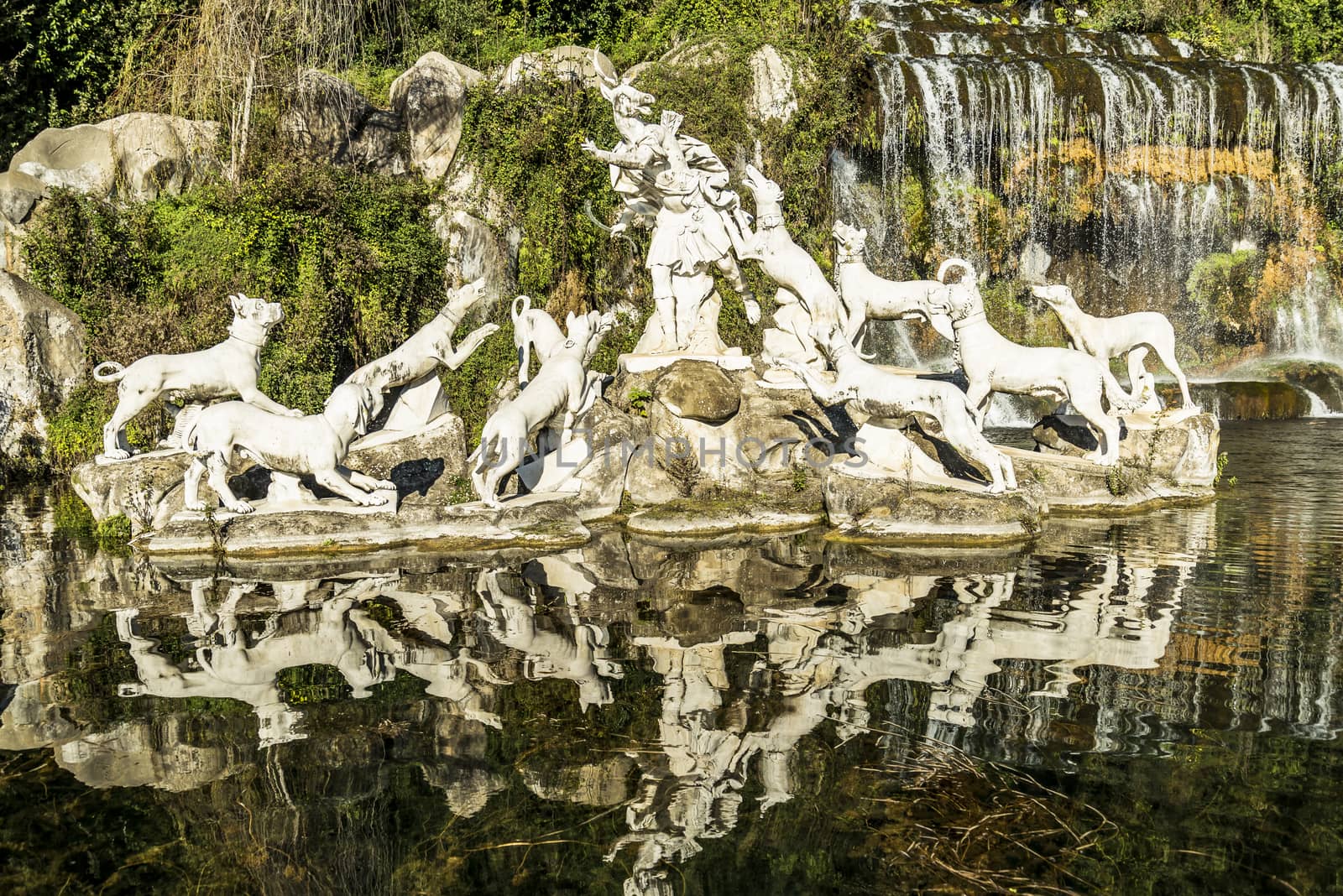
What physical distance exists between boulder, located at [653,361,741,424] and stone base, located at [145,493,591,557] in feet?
5.46

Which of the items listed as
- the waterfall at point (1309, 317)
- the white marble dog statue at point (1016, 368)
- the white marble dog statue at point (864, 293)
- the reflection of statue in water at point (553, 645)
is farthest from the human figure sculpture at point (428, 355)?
the waterfall at point (1309, 317)

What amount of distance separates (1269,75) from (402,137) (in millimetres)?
14769

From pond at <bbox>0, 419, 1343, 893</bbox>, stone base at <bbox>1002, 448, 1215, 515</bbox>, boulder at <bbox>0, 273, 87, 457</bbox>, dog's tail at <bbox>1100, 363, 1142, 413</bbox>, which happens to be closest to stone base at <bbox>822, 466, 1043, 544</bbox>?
pond at <bbox>0, 419, 1343, 893</bbox>

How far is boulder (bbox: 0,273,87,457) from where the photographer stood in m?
13.2

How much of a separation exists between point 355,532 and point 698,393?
3253 millimetres

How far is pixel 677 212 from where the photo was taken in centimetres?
1014

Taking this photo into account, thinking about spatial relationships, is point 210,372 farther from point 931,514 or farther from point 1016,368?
point 1016,368

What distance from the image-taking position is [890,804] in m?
3.81

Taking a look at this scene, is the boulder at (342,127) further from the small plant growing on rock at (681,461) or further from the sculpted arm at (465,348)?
the small plant growing on rock at (681,461)

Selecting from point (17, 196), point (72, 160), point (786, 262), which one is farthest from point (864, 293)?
point (17, 196)

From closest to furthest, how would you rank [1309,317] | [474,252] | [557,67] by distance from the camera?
[474,252]
[557,67]
[1309,317]

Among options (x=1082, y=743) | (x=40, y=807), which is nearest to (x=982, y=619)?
(x=1082, y=743)

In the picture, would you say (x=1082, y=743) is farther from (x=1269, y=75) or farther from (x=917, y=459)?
(x=1269, y=75)

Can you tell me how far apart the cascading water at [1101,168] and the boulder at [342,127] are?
7287 millimetres
